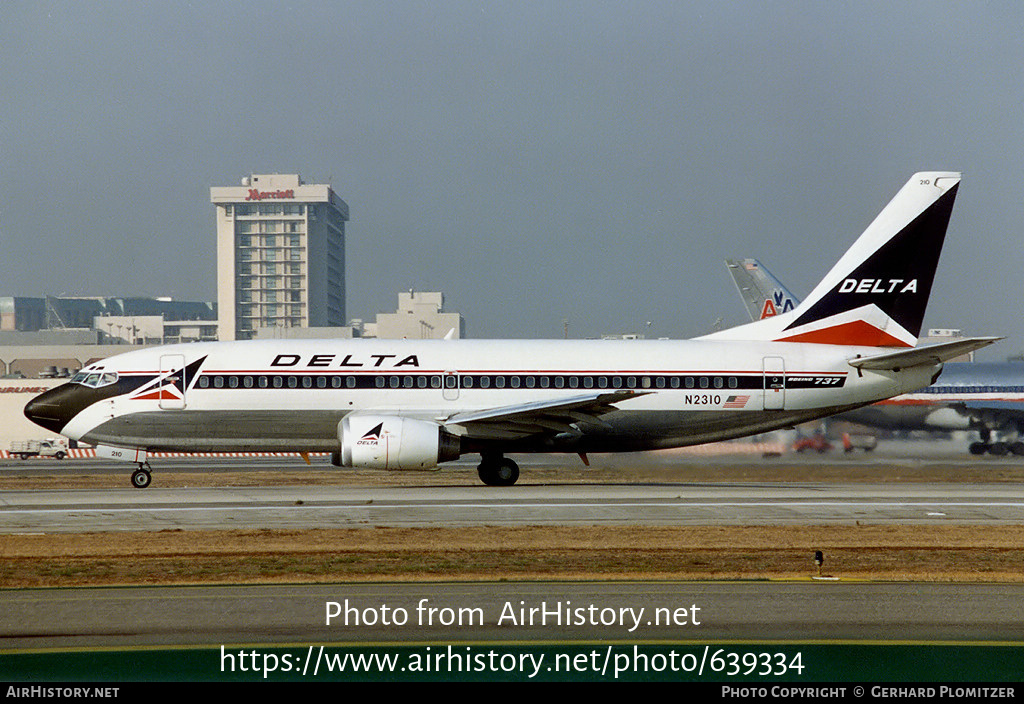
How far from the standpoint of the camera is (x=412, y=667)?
10.2m

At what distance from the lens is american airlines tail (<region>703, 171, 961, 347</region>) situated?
3173cm

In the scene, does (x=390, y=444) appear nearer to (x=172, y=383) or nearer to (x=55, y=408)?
(x=172, y=383)

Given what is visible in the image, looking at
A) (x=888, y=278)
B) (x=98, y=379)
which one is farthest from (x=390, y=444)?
(x=888, y=278)

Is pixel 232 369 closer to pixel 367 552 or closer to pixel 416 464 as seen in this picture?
pixel 416 464

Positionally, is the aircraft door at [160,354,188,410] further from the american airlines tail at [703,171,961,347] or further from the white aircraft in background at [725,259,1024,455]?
the white aircraft in background at [725,259,1024,455]

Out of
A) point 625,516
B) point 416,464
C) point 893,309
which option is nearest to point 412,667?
point 625,516

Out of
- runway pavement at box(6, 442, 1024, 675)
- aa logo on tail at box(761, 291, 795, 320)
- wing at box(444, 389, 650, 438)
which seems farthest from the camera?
aa logo on tail at box(761, 291, 795, 320)

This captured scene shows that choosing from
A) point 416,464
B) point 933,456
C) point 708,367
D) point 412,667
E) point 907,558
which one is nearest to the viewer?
point 412,667

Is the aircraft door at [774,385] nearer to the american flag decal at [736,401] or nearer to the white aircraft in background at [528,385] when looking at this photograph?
the white aircraft in background at [528,385]

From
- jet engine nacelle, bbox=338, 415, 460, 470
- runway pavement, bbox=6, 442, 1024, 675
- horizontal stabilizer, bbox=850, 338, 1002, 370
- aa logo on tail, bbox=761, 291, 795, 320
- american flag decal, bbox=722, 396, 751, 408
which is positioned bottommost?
runway pavement, bbox=6, 442, 1024, 675

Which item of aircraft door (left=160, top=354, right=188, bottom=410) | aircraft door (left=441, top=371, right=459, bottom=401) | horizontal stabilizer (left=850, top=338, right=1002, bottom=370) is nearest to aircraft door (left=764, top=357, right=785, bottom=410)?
horizontal stabilizer (left=850, top=338, right=1002, bottom=370)

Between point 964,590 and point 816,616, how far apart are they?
3041mm

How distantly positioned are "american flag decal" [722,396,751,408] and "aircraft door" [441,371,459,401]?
7.45 m

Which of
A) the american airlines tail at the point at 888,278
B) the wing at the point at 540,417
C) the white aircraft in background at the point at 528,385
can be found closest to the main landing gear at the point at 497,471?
the white aircraft in background at the point at 528,385
